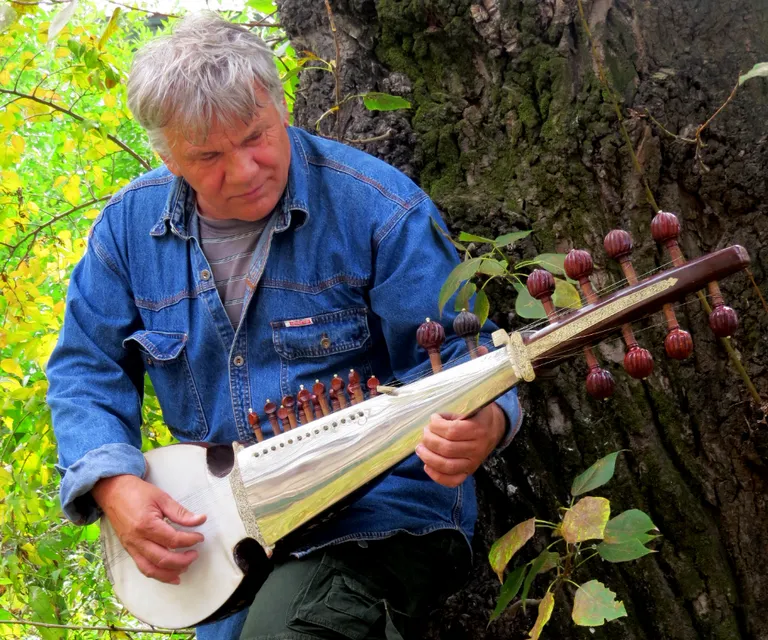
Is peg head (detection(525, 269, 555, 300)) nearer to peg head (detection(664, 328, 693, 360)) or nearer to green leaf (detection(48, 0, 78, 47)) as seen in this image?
peg head (detection(664, 328, 693, 360))

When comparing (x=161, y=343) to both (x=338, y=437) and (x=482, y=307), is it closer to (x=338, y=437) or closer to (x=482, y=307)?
(x=338, y=437)

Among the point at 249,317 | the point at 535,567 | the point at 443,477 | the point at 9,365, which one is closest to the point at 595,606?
the point at 535,567

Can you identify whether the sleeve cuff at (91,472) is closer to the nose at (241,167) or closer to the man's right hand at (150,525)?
the man's right hand at (150,525)

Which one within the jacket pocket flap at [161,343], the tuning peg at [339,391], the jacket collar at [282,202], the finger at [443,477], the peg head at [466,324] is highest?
the jacket collar at [282,202]

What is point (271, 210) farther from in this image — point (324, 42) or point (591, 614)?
point (591, 614)

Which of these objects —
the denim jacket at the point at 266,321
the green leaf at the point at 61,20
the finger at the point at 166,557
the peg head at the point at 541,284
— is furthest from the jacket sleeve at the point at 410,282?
the green leaf at the point at 61,20

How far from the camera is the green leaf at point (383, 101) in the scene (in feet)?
6.86

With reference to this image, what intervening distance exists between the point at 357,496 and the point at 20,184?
6.91ft

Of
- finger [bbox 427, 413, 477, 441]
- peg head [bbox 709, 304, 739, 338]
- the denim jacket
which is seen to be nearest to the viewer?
peg head [bbox 709, 304, 739, 338]

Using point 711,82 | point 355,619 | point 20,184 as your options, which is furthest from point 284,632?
point 20,184

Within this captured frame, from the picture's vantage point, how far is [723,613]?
189 centimetres

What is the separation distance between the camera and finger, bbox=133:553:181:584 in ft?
5.71

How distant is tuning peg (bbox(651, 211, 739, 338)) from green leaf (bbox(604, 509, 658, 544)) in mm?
409

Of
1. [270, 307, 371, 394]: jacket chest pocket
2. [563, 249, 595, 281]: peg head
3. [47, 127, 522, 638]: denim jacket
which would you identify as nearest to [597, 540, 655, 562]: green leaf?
[47, 127, 522, 638]: denim jacket
